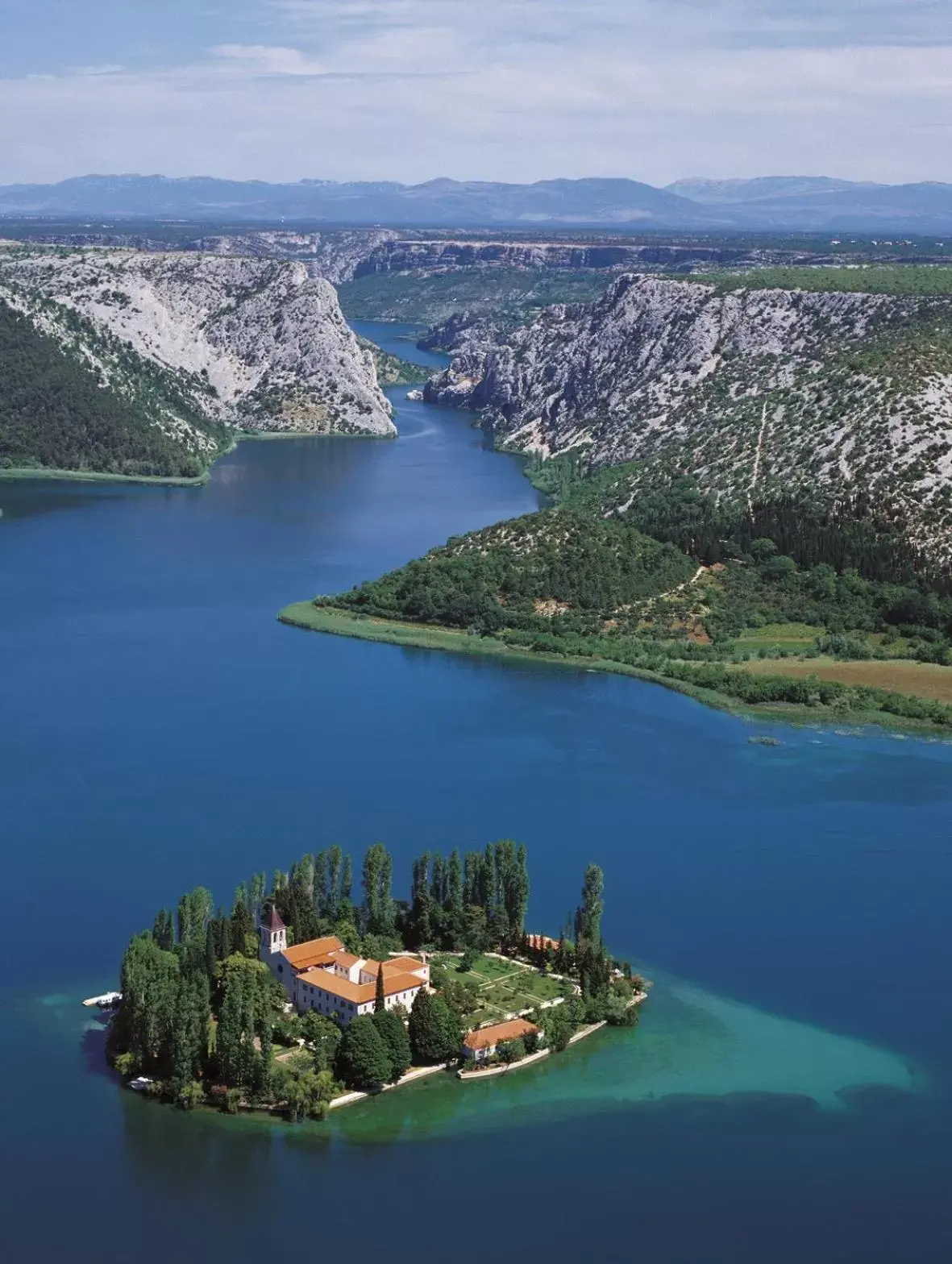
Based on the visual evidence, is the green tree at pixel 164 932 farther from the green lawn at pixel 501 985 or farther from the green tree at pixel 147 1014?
the green lawn at pixel 501 985

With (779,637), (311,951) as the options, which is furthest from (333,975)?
(779,637)

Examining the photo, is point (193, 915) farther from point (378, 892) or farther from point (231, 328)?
point (231, 328)

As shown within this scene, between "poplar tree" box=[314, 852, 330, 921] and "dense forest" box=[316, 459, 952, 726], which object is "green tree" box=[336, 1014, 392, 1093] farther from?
"dense forest" box=[316, 459, 952, 726]

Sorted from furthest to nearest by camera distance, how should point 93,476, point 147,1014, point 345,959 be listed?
point 93,476 < point 345,959 < point 147,1014

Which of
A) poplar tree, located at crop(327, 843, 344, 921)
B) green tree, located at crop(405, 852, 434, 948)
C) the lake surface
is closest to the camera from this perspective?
the lake surface

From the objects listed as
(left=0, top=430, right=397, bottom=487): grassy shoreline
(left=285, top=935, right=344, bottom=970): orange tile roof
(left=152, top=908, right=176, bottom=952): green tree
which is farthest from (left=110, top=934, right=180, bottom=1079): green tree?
(left=0, top=430, right=397, bottom=487): grassy shoreline

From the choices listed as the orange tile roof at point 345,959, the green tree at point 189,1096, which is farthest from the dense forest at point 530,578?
the green tree at point 189,1096
